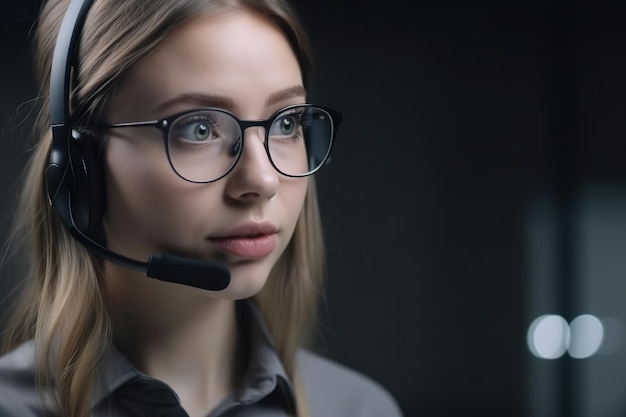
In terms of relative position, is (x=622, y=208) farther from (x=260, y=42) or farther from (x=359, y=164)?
(x=260, y=42)

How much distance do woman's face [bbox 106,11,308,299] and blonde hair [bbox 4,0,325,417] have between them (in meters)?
0.02

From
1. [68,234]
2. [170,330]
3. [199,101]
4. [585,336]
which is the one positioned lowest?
[585,336]

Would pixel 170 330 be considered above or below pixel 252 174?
below

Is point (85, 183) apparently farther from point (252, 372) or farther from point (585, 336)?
point (585, 336)

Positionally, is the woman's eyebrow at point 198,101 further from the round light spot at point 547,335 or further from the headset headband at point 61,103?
the round light spot at point 547,335

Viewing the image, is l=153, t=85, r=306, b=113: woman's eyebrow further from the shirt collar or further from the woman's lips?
the shirt collar

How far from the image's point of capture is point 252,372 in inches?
38.3

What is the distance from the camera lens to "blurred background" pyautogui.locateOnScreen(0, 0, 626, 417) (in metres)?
1.30

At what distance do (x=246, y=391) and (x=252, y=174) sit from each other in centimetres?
26

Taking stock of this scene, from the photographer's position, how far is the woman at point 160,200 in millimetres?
825

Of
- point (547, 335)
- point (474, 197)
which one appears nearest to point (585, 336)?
point (547, 335)

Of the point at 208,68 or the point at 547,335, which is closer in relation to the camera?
the point at 208,68

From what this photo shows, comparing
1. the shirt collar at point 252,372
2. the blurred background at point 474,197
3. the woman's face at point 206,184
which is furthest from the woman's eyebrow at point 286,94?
the blurred background at point 474,197


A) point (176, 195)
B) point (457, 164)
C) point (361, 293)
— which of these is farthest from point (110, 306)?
point (457, 164)
